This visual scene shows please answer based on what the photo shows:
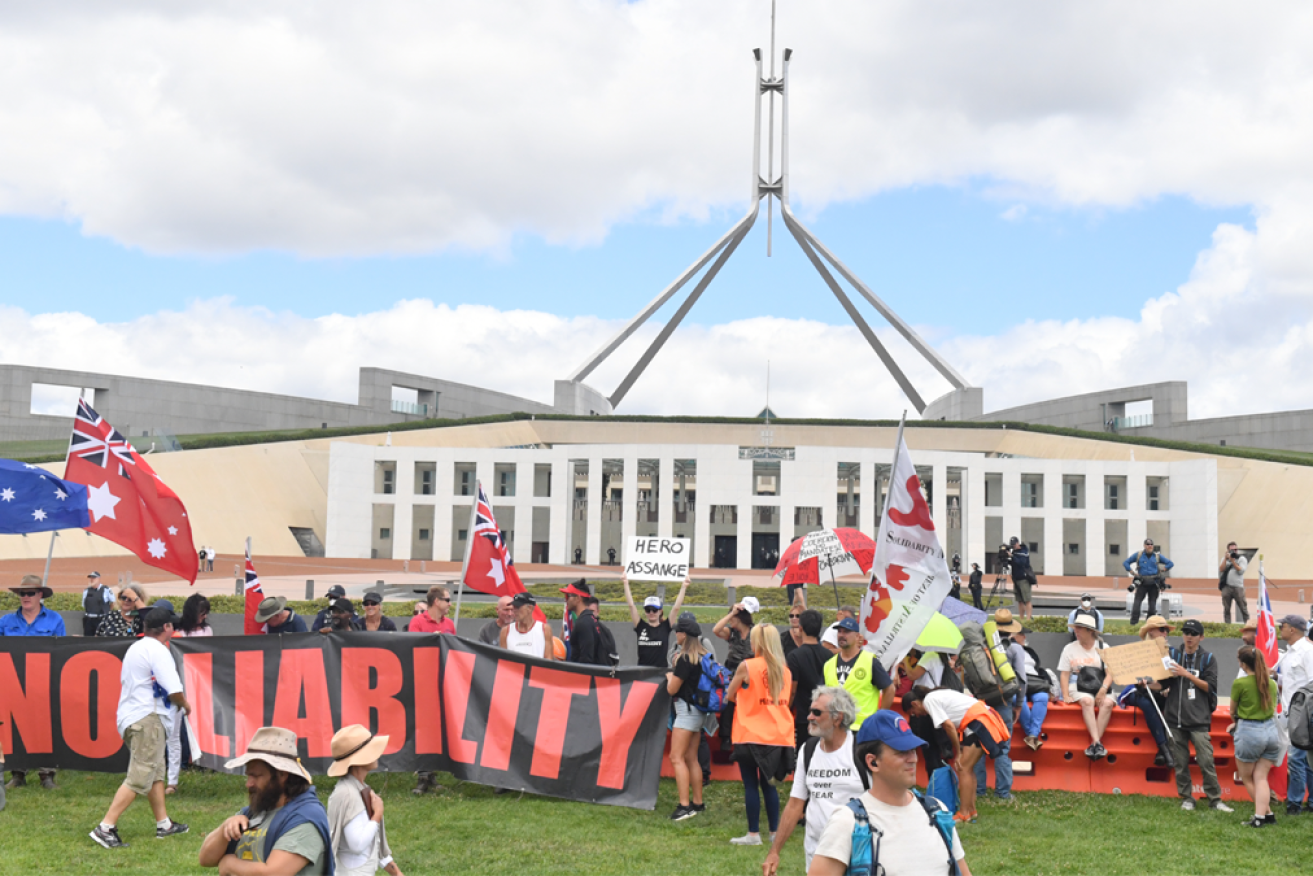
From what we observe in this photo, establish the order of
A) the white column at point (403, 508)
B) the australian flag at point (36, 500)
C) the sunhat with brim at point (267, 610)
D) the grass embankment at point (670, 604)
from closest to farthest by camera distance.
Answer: the sunhat with brim at point (267, 610) → the australian flag at point (36, 500) → the grass embankment at point (670, 604) → the white column at point (403, 508)

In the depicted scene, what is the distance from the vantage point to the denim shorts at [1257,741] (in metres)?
7.46

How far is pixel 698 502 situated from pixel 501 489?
30.1 feet

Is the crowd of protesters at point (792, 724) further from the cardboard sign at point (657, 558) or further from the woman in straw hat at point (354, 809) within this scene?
the cardboard sign at point (657, 558)

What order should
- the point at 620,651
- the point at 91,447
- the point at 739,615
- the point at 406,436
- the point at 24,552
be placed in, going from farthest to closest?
the point at 406,436, the point at 24,552, the point at 620,651, the point at 91,447, the point at 739,615

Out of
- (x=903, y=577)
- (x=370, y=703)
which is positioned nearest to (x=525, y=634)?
(x=370, y=703)

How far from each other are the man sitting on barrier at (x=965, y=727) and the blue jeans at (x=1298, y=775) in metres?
2.03

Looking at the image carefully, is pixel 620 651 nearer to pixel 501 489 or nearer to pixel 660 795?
pixel 660 795

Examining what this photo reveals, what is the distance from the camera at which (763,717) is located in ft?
21.5

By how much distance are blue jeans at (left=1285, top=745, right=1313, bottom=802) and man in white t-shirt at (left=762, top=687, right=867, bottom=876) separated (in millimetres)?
4624

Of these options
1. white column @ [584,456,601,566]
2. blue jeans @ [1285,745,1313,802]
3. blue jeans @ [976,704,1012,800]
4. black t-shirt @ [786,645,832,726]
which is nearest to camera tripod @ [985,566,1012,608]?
white column @ [584,456,601,566]

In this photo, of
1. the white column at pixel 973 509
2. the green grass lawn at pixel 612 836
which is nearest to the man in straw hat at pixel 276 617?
the green grass lawn at pixel 612 836

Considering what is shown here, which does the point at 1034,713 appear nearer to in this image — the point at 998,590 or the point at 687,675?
the point at 687,675

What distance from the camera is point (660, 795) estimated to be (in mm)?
8078

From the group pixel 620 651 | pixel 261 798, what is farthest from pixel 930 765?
pixel 620 651
